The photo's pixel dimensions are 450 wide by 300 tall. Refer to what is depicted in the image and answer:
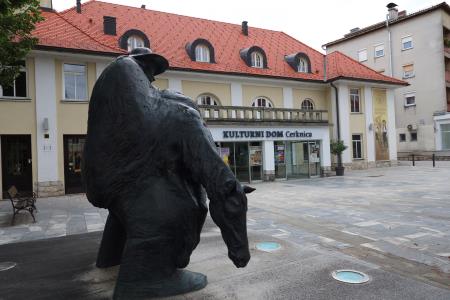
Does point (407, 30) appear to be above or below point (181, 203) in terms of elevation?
above

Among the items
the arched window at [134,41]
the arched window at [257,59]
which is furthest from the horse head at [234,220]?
the arched window at [257,59]

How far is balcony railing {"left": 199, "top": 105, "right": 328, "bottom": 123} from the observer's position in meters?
17.8

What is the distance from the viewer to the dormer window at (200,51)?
69.9 feet

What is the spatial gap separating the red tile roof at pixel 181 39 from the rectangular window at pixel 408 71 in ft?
38.1

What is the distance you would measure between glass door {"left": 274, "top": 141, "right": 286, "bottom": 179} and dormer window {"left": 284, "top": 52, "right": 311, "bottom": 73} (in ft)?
23.2

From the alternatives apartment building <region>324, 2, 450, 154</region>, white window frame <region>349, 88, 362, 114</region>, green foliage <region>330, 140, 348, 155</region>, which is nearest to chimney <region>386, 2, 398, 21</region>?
apartment building <region>324, 2, 450, 154</region>

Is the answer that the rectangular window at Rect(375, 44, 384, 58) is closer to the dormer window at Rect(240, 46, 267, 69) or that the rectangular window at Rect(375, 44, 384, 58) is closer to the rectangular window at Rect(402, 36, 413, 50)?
the rectangular window at Rect(402, 36, 413, 50)

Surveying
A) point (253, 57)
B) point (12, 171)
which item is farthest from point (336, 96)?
point (12, 171)

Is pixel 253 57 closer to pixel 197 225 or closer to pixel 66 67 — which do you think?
pixel 66 67

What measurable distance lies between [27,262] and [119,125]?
2.66 metres

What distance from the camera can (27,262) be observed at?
5004 mm

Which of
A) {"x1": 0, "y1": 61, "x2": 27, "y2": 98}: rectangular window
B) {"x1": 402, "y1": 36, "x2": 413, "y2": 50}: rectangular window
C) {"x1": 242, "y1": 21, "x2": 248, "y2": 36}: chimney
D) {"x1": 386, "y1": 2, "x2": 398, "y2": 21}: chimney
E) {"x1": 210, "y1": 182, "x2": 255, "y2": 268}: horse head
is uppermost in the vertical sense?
{"x1": 386, "y1": 2, "x2": 398, "y2": 21}: chimney

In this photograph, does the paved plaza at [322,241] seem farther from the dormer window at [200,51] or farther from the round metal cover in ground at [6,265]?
the dormer window at [200,51]

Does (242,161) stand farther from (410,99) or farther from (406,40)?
(406,40)
